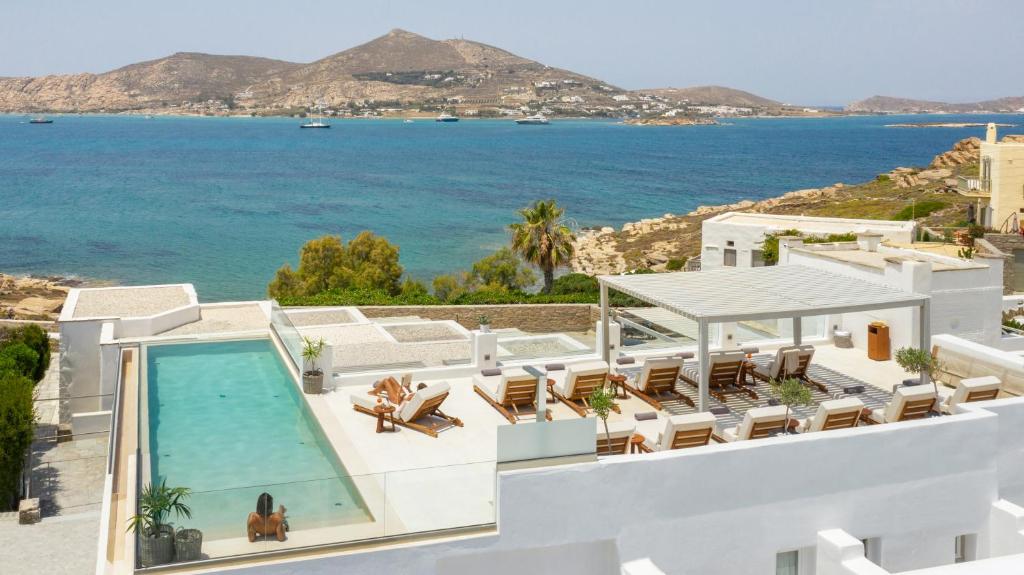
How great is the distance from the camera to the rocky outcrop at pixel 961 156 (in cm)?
8675

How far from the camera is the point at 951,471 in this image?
11352 mm

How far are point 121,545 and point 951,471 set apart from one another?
9.01 metres

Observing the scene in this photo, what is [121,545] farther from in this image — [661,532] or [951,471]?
[951,471]

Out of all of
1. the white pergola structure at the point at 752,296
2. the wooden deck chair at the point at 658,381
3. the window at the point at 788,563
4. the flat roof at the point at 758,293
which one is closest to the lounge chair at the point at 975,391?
the white pergola structure at the point at 752,296

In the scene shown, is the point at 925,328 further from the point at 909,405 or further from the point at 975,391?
the point at 909,405

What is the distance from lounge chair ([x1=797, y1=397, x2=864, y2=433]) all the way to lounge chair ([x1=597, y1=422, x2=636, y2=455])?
7.23 ft

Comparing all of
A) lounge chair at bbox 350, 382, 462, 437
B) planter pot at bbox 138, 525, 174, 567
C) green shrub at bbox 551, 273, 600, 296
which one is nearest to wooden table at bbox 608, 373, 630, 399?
lounge chair at bbox 350, 382, 462, 437

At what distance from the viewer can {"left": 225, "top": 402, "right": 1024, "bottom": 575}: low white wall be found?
9.48 m

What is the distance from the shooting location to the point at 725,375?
1375cm

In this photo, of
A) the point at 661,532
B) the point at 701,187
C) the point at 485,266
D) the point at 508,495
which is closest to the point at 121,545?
the point at 508,495

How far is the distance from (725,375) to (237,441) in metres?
6.62

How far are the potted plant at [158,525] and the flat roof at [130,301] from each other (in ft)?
41.4

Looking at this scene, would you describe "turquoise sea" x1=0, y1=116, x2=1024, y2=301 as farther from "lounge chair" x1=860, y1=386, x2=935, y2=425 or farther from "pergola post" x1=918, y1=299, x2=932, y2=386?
"lounge chair" x1=860, y1=386, x2=935, y2=425

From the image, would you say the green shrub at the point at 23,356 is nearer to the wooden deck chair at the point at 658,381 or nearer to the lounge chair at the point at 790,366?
→ the wooden deck chair at the point at 658,381
